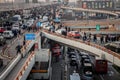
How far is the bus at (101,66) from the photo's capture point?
30.0 metres

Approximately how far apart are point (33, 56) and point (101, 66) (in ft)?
33.9

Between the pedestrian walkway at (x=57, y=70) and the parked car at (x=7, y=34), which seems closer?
the pedestrian walkway at (x=57, y=70)

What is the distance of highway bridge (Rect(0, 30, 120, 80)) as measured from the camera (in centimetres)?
1652

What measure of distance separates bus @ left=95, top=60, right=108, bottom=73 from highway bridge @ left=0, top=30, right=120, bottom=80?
7.01ft

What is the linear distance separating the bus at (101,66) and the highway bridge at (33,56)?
2.14 metres

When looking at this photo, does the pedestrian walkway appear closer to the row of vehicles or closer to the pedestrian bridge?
the row of vehicles

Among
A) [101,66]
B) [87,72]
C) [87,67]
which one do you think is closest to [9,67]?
[87,72]

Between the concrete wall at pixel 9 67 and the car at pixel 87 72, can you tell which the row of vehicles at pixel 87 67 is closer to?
the car at pixel 87 72

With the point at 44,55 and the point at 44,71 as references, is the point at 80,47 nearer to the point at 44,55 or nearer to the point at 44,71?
the point at 44,55

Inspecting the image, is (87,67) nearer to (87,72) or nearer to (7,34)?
(87,72)

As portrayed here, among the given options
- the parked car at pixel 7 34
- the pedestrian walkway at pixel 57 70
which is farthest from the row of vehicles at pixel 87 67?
the parked car at pixel 7 34

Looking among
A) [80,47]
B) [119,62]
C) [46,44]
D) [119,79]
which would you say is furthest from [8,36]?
[119,62]

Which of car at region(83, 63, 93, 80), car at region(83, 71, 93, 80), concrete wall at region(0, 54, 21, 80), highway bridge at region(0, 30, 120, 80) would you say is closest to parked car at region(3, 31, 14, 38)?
highway bridge at region(0, 30, 120, 80)

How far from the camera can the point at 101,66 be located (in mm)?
30641
